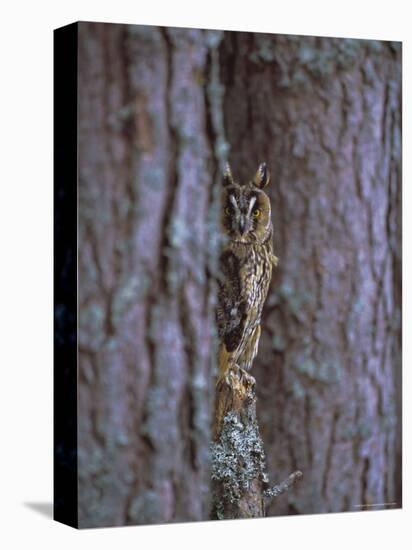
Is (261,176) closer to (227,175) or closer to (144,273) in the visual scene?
(227,175)

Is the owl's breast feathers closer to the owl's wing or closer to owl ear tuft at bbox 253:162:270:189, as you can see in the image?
the owl's wing

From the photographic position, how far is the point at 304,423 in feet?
18.4

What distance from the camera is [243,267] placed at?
549 cm

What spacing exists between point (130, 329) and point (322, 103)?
114 cm

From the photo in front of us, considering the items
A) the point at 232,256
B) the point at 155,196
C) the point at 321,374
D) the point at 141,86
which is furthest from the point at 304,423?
the point at 141,86

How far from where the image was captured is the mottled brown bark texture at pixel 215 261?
5215 millimetres

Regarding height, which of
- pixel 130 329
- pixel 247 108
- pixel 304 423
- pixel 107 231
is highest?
pixel 247 108

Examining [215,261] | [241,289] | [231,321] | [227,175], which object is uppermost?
[227,175]

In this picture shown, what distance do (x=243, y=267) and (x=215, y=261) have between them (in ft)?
0.42

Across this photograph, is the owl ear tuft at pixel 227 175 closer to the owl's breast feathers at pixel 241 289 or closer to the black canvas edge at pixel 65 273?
the owl's breast feathers at pixel 241 289

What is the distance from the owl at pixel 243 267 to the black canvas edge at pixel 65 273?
21.9 inches

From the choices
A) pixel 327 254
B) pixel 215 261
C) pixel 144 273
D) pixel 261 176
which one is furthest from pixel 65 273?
pixel 327 254

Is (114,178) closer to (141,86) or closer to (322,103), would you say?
(141,86)

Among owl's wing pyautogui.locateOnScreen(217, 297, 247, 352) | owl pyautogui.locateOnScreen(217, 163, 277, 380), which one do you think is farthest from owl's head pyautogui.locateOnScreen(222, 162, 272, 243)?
owl's wing pyautogui.locateOnScreen(217, 297, 247, 352)
